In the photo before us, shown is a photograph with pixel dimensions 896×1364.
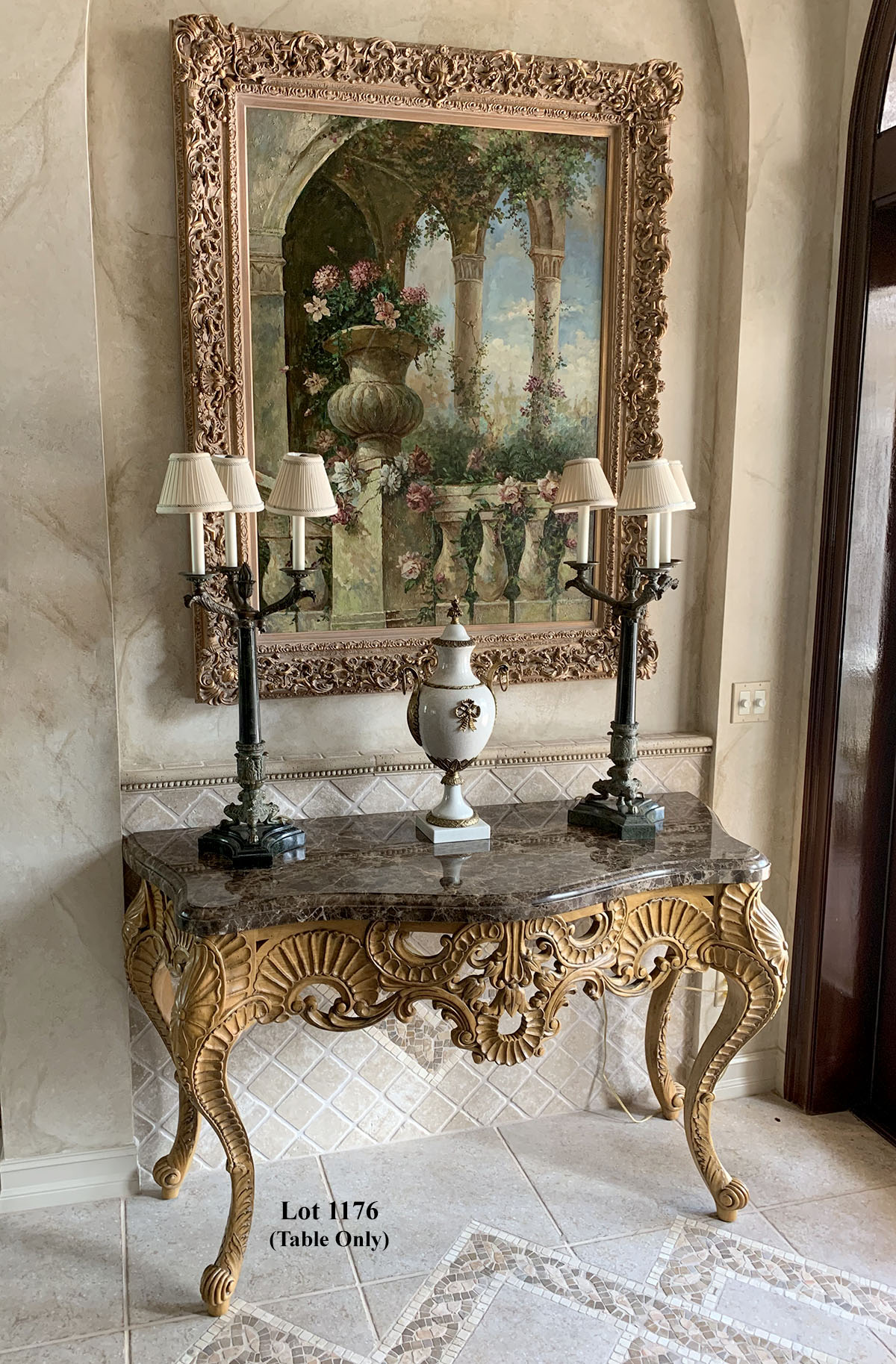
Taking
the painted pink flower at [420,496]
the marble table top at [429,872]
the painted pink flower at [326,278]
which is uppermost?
the painted pink flower at [326,278]

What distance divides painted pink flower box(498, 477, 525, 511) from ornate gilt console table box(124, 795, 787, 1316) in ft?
2.64

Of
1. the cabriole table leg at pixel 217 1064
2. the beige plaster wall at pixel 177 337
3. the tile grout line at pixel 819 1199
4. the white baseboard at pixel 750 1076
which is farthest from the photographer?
the white baseboard at pixel 750 1076

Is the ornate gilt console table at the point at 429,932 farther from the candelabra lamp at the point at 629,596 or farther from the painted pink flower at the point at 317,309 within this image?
the painted pink flower at the point at 317,309

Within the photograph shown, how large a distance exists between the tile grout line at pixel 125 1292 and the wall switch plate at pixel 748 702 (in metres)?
1.94

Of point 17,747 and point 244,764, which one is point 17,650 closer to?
point 17,747

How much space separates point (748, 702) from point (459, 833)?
3.09 feet

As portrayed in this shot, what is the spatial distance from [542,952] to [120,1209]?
Answer: 4.01 feet

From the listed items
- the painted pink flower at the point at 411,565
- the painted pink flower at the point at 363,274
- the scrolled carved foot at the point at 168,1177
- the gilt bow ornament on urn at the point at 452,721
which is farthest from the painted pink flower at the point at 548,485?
the scrolled carved foot at the point at 168,1177

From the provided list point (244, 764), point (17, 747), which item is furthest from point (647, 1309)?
point (17, 747)

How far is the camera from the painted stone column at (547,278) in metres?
2.62

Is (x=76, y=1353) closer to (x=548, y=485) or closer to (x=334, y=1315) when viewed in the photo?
(x=334, y=1315)

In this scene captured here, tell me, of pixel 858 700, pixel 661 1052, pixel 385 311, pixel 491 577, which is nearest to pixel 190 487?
pixel 385 311

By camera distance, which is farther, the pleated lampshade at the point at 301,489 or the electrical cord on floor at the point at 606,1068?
the electrical cord on floor at the point at 606,1068

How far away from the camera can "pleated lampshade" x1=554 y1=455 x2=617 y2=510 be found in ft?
8.01
